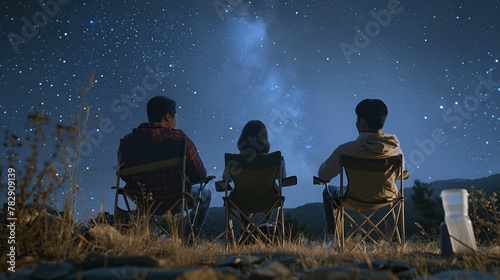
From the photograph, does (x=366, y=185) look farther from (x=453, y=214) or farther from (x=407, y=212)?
(x=407, y=212)

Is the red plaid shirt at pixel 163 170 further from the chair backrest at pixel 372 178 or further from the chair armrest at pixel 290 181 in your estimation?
the chair backrest at pixel 372 178

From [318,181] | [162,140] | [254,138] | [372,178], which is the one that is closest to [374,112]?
[372,178]

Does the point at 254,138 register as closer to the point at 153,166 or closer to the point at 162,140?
the point at 162,140

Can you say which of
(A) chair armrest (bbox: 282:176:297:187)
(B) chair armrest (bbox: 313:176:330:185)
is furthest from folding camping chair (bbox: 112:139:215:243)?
(B) chair armrest (bbox: 313:176:330:185)

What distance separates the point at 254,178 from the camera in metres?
4.23

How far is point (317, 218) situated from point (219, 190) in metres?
9.12

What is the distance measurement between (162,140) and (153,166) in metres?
0.30

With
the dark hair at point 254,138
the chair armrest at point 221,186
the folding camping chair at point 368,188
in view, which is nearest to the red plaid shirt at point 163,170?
the chair armrest at point 221,186

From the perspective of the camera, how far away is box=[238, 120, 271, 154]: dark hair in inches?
189

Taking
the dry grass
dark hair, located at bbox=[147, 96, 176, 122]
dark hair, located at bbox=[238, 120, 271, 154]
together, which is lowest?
the dry grass

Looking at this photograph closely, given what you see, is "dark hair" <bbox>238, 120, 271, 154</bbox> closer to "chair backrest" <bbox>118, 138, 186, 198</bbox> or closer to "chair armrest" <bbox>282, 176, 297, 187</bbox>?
"chair armrest" <bbox>282, 176, 297, 187</bbox>

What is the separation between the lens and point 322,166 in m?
4.29

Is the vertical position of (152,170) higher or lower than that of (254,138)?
lower

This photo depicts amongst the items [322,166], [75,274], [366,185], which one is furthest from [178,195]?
[75,274]
